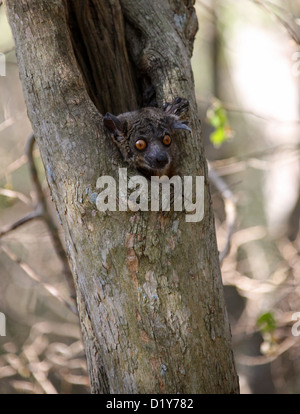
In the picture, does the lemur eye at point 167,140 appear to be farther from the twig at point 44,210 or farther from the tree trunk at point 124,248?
the twig at point 44,210

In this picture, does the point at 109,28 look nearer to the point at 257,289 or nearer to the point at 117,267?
the point at 117,267

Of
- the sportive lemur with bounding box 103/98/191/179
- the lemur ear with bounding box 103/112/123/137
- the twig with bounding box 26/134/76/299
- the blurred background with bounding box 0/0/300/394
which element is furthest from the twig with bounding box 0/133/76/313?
the lemur ear with bounding box 103/112/123/137

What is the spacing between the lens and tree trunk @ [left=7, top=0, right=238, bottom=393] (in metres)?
2.50

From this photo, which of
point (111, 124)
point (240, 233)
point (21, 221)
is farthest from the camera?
point (240, 233)

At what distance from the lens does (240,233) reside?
7.27m

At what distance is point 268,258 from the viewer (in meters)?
9.62

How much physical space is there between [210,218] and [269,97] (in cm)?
510

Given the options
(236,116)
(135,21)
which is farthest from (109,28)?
(236,116)

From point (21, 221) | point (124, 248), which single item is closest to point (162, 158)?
point (124, 248)

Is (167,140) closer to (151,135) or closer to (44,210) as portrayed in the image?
(151,135)

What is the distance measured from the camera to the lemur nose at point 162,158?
2.98 m

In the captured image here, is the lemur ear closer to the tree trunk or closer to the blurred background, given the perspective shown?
the tree trunk

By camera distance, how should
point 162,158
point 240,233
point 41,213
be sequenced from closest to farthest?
point 162,158 < point 41,213 < point 240,233

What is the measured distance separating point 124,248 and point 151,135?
36.7 inches
